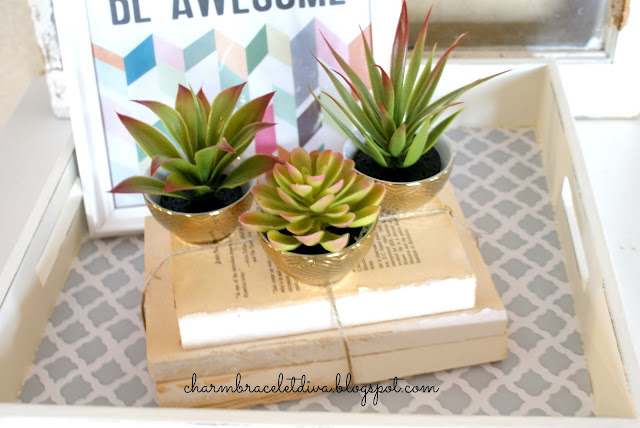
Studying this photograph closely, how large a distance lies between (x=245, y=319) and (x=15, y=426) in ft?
0.60

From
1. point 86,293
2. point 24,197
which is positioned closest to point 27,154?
point 24,197

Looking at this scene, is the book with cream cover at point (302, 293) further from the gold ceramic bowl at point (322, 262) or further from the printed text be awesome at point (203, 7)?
the printed text be awesome at point (203, 7)

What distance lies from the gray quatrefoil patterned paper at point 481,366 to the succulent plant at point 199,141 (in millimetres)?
153

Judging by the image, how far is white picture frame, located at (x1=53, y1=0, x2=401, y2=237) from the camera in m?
0.67

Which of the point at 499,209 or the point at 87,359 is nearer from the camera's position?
the point at 87,359

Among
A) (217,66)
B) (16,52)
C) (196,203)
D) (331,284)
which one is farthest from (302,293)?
(16,52)

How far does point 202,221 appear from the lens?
0.59 metres

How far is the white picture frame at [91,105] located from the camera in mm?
670

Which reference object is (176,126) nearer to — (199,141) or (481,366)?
(199,141)

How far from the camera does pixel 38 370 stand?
62 cm

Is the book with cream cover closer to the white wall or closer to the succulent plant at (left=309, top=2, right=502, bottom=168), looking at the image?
the succulent plant at (left=309, top=2, right=502, bottom=168)

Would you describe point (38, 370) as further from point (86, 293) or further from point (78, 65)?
point (78, 65)

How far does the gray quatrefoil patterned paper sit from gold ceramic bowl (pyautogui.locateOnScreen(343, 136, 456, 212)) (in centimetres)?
12

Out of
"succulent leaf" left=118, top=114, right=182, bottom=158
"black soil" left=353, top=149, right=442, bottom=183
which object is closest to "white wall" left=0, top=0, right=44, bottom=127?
"succulent leaf" left=118, top=114, right=182, bottom=158
